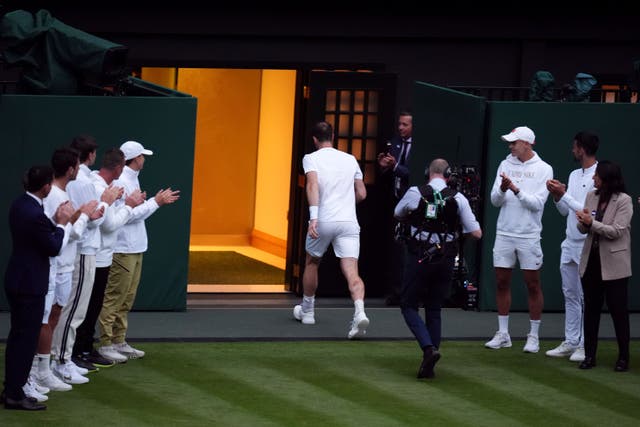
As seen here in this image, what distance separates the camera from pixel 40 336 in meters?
10.1

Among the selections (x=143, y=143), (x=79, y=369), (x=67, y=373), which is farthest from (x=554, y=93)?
(x=67, y=373)

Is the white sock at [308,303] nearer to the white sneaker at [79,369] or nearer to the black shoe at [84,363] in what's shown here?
the black shoe at [84,363]

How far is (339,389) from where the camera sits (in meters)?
10.9

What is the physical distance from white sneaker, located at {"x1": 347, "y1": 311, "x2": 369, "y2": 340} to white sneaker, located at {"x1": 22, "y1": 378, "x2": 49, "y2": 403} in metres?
3.68

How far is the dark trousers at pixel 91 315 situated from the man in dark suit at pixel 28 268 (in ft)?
4.36

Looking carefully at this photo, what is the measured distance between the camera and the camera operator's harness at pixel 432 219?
1123 centimetres

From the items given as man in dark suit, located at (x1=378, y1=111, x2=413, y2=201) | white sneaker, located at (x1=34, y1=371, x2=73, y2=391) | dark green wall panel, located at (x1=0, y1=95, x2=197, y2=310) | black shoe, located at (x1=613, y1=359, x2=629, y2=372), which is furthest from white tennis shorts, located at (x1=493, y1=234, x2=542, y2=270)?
white sneaker, located at (x1=34, y1=371, x2=73, y2=391)

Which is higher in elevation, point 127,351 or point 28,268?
point 28,268

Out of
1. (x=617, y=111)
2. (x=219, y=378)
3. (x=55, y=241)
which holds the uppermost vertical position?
(x=617, y=111)

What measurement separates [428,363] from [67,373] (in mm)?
2902

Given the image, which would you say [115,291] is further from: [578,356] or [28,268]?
[578,356]

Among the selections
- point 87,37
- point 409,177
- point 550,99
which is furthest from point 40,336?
point 550,99

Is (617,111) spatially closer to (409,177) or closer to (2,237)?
(409,177)

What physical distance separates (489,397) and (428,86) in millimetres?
5229
